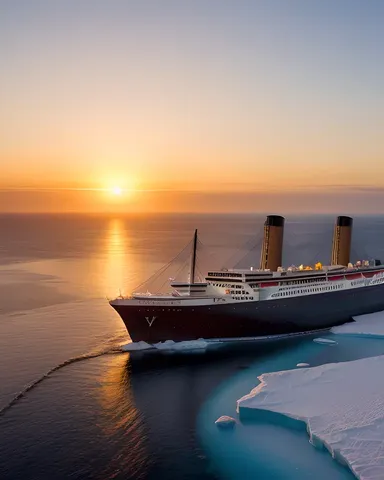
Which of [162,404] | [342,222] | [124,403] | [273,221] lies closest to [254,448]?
[162,404]

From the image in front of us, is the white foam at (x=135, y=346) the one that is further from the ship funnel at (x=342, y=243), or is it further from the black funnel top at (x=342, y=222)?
the black funnel top at (x=342, y=222)

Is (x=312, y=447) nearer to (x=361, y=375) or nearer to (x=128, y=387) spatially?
(x=361, y=375)

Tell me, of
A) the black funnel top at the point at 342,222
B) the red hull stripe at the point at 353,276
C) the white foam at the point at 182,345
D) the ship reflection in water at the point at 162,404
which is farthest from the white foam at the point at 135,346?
the black funnel top at the point at 342,222

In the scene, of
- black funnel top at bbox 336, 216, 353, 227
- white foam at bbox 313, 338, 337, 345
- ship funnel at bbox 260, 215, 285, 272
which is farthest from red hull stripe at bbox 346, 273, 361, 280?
white foam at bbox 313, 338, 337, 345

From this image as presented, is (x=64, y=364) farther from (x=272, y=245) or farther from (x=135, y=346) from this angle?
(x=272, y=245)

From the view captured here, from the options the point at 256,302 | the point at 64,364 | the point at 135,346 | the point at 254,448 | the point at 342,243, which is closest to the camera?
the point at 254,448

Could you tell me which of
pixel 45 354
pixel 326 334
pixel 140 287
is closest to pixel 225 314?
pixel 326 334
